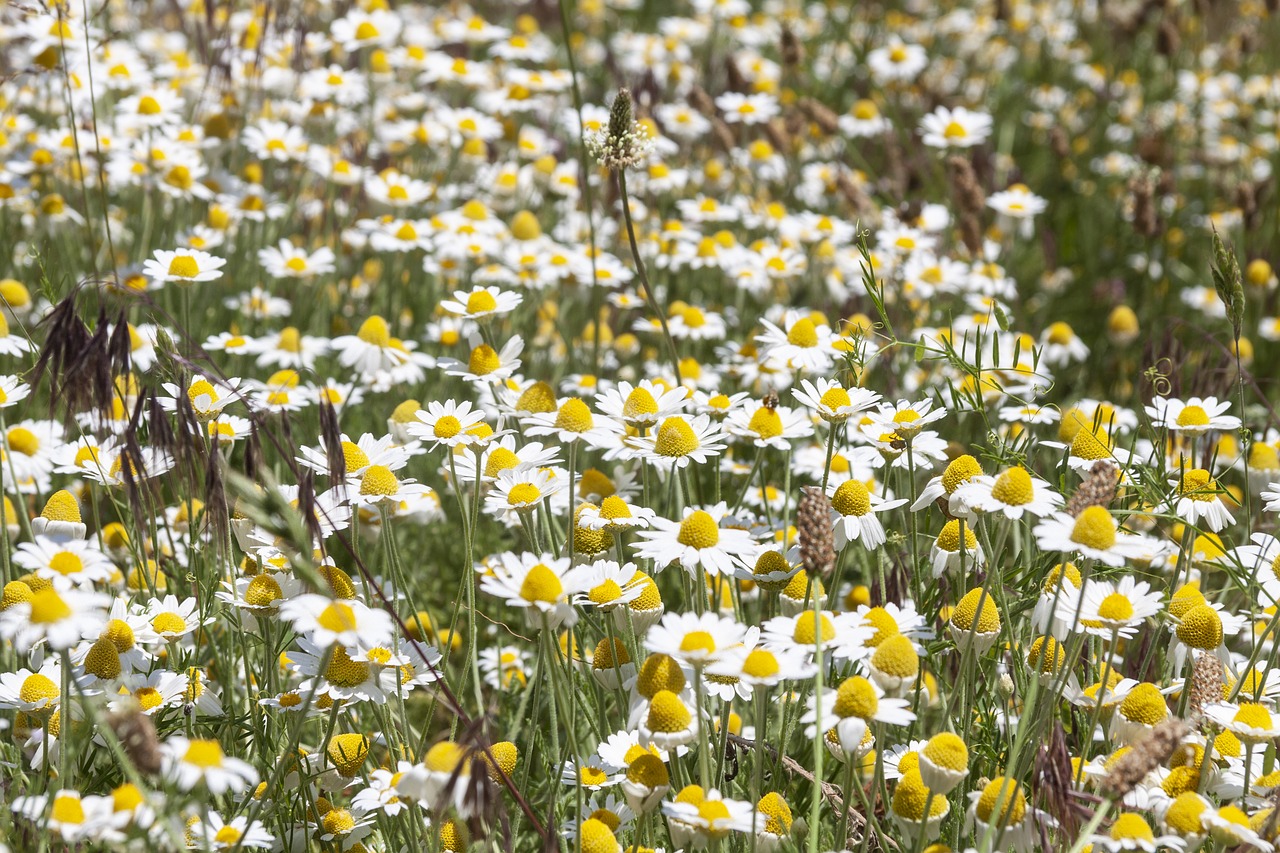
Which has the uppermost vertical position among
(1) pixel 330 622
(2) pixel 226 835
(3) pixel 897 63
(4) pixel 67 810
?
(3) pixel 897 63

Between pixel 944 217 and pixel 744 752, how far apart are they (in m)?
3.12

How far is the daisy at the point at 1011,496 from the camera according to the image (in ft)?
6.76

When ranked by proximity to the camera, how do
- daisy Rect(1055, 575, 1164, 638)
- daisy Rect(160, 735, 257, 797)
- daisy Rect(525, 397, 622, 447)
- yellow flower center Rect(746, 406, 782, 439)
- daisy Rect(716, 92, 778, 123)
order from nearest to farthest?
1. daisy Rect(160, 735, 257, 797)
2. daisy Rect(1055, 575, 1164, 638)
3. daisy Rect(525, 397, 622, 447)
4. yellow flower center Rect(746, 406, 782, 439)
5. daisy Rect(716, 92, 778, 123)

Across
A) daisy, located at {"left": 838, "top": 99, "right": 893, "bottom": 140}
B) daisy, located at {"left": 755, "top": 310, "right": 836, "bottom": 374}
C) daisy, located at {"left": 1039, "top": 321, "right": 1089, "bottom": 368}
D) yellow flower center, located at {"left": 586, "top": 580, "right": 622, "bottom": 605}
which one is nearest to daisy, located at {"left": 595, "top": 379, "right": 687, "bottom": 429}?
yellow flower center, located at {"left": 586, "top": 580, "right": 622, "bottom": 605}

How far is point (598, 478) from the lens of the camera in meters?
2.82

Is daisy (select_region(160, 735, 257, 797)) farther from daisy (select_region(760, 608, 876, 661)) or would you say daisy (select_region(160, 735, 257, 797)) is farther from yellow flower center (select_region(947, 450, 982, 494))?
yellow flower center (select_region(947, 450, 982, 494))

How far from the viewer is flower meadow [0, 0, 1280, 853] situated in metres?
1.90

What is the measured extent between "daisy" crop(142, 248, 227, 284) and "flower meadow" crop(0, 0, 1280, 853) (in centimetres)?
4

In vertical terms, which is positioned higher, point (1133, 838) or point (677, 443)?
point (677, 443)

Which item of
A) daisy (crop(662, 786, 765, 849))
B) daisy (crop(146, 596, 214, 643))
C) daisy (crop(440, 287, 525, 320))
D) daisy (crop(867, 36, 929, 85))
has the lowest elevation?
daisy (crop(662, 786, 765, 849))

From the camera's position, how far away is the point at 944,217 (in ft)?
16.7

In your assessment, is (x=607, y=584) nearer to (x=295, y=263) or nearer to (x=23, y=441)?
(x=23, y=441)

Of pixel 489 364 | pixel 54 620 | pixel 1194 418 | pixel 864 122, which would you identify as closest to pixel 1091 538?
pixel 1194 418

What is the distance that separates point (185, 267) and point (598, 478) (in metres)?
1.12
